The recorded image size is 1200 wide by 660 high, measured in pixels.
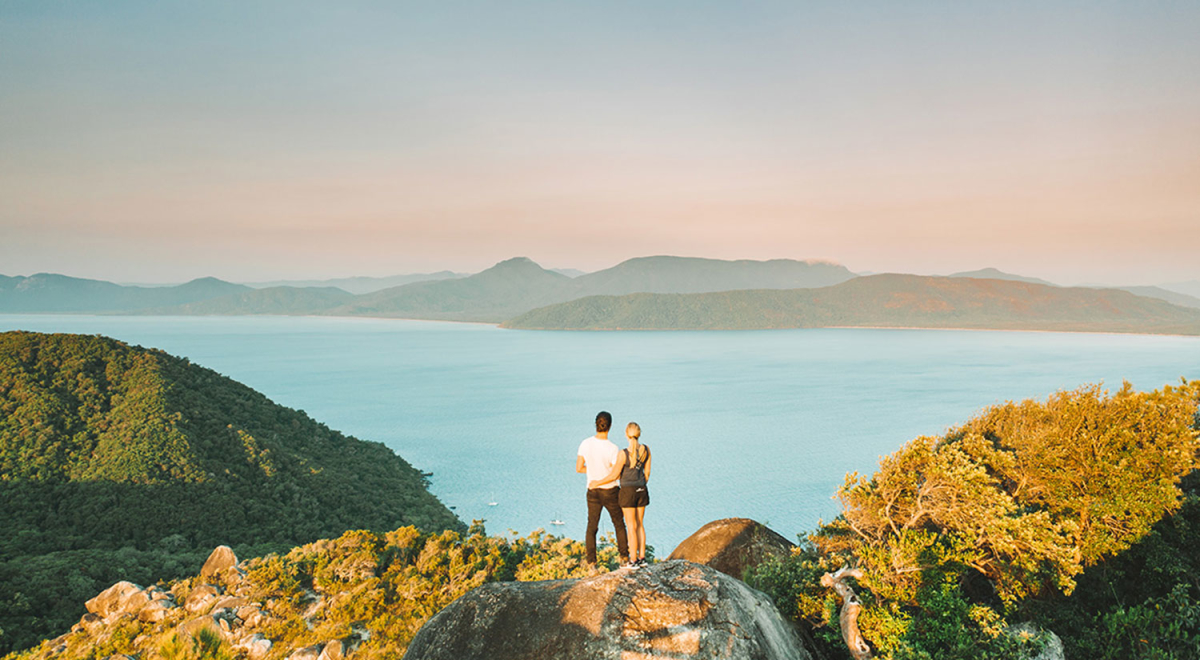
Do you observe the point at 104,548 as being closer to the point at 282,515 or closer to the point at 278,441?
the point at 282,515

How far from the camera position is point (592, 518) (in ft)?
30.8

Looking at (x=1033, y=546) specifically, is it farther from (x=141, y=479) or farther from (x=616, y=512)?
(x=141, y=479)

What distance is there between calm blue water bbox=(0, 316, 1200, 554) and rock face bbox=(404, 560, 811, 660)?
36.4 m

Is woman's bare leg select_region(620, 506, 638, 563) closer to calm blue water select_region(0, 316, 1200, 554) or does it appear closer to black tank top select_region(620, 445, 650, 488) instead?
black tank top select_region(620, 445, 650, 488)

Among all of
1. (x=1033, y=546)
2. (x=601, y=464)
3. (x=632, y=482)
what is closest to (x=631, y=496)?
(x=632, y=482)

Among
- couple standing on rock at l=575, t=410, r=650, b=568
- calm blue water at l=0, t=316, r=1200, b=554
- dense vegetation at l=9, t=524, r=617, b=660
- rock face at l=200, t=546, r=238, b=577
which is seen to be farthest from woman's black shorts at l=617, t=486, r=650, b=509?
calm blue water at l=0, t=316, r=1200, b=554

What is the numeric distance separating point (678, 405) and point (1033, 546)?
304ft

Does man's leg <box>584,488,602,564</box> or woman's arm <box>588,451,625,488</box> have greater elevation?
woman's arm <box>588,451,625,488</box>

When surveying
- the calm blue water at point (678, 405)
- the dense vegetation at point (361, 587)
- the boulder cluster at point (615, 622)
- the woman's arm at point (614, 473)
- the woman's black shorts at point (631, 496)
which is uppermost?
the woman's arm at point (614, 473)

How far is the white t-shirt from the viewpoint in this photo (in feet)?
28.7

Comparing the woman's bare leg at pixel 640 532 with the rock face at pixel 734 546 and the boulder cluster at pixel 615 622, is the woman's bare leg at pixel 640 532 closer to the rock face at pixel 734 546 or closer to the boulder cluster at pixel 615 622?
the boulder cluster at pixel 615 622

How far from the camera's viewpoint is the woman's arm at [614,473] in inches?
338

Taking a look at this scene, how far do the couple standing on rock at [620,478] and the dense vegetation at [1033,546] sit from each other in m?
3.93

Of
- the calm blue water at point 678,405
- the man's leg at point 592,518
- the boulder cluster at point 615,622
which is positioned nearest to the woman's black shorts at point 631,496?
the man's leg at point 592,518
